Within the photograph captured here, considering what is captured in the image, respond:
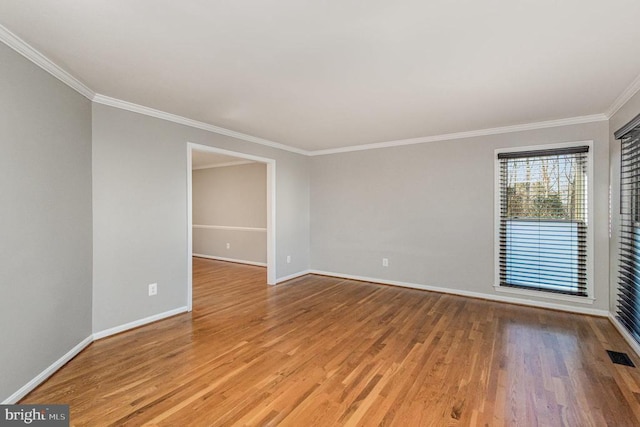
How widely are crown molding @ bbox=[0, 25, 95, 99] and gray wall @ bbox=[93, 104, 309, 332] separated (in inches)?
13.8

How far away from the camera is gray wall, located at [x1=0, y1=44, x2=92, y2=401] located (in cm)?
195

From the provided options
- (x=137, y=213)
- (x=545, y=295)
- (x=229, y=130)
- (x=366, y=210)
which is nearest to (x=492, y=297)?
(x=545, y=295)

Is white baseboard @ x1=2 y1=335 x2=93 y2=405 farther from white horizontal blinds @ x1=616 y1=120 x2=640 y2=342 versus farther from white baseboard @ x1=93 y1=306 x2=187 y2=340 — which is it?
white horizontal blinds @ x1=616 y1=120 x2=640 y2=342

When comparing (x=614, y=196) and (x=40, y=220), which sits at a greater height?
(x=614, y=196)

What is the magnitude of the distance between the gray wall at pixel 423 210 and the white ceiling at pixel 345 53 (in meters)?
0.87

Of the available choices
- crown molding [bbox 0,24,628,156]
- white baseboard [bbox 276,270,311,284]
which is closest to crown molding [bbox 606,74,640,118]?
crown molding [bbox 0,24,628,156]

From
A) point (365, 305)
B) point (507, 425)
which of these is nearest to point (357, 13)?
point (507, 425)

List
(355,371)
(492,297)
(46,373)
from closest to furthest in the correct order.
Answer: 1. (46,373)
2. (355,371)
3. (492,297)

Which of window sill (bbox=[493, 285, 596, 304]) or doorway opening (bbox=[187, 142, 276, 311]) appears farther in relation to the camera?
doorway opening (bbox=[187, 142, 276, 311])

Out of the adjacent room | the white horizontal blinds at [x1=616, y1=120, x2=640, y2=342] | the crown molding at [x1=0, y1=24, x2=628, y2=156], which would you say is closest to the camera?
the adjacent room

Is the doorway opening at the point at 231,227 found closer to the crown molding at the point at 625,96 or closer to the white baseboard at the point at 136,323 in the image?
the white baseboard at the point at 136,323

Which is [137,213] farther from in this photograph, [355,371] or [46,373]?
[355,371]

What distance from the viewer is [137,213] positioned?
3.30 metres

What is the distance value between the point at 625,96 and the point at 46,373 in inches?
220
